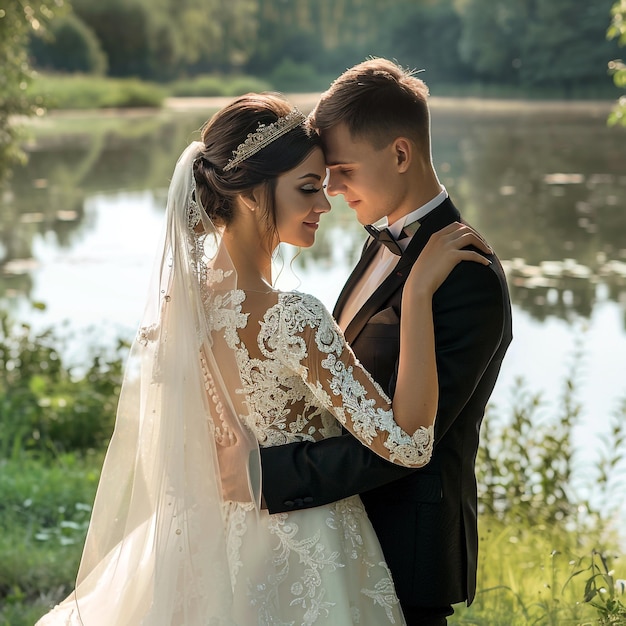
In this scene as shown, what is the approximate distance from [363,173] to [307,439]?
0.70 m

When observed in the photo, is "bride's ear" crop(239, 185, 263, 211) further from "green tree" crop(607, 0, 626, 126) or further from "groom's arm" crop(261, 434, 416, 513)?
"green tree" crop(607, 0, 626, 126)

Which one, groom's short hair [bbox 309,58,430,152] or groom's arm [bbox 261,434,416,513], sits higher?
groom's short hair [bbox 309,58,430,152]

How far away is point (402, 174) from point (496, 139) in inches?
578

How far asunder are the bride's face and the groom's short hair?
0.44 feet

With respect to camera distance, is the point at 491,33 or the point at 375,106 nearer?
the point at 375,106

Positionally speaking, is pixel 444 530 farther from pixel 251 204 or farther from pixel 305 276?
pixel 305 276

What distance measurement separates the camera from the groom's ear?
2535mm

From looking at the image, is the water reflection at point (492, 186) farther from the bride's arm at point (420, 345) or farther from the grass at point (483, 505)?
the bride's arm at point (420, 345)

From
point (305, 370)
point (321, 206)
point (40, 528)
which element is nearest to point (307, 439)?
point (305, 370)

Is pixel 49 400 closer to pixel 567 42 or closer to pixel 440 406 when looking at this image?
pixel 440 406

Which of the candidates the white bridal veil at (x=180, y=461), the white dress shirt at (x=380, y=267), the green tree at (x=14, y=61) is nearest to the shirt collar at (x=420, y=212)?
the white dress shirt at (x=380, y=267)

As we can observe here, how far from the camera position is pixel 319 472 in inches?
92.2

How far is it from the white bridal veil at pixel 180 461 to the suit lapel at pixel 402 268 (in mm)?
361

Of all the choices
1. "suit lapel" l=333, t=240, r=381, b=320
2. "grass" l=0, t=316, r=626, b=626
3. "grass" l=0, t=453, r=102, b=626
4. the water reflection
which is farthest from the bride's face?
the water reflection
